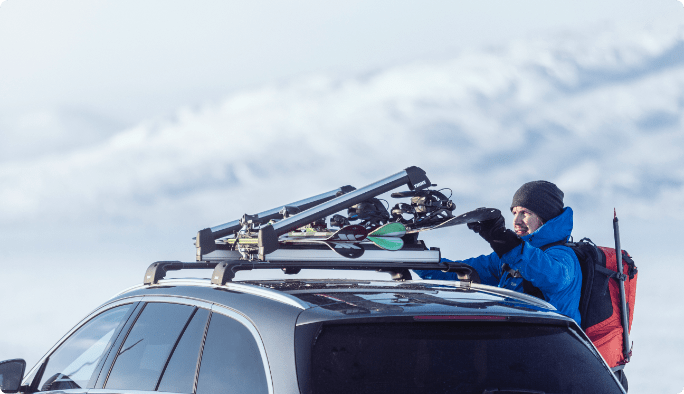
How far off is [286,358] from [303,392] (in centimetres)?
15

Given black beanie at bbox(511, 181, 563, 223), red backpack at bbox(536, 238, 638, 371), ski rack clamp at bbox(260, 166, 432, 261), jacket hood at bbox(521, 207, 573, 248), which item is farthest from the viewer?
black beanie at bbox(511, 181, 563, 223)

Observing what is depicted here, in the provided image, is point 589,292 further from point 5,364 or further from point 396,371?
point 5,364

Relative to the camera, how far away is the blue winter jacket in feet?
15.3

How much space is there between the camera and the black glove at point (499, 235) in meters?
4.61

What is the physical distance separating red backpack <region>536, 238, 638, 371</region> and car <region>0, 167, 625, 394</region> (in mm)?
1231

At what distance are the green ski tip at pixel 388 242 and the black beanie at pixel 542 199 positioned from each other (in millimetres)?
1813

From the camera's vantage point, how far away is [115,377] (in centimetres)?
379

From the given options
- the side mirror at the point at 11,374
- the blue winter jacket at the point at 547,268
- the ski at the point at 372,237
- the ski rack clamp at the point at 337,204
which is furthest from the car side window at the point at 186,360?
the blue winter jacket at the point at 547,268

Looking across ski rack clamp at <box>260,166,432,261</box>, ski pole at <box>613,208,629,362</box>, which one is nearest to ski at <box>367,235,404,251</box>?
ski rack clamp at <box>260,166,432,261</box>

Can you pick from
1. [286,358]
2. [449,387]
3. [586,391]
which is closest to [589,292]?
[586,391]

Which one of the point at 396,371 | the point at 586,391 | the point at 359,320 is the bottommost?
the point at 586,391

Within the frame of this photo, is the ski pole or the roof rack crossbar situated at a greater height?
the roof rack crossbar

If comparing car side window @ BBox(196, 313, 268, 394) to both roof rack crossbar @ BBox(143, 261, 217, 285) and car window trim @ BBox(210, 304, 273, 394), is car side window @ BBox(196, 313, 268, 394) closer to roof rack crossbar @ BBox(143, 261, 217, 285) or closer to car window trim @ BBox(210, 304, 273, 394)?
car window trim @ BBox(210, 304, 273, 394)

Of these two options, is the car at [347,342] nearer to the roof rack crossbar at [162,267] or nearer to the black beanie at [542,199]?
the roof rack crossbar at [162,267]
